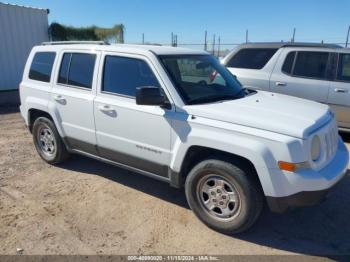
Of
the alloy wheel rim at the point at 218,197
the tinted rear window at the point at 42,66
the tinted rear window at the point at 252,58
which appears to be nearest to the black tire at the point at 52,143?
the tinted rear window at the point at 42,66

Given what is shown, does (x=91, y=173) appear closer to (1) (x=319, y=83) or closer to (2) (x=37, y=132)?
(2) (x=37, y=132)

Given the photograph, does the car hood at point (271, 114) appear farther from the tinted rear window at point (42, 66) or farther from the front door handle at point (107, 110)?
the tinted rear window at point (42, 66)

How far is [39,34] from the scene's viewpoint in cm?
1277

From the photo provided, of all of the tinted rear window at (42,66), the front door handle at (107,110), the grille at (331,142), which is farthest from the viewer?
the tinted rear window at (42,66)

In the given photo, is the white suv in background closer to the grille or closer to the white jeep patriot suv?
the white jeep patriot suv

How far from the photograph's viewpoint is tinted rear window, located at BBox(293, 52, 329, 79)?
271 inches

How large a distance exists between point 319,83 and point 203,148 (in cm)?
420

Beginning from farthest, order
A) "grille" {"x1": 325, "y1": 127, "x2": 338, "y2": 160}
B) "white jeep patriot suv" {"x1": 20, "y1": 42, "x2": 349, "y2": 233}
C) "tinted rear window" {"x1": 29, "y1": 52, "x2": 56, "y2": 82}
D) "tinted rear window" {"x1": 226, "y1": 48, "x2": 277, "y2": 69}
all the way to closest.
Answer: "tinted rear window" {"x1": 226, "y1": 48, "x2": 277, "y2": 69}, "tinted rear window" {"x1": 29, "y1": 52, "x2": 56, "y2": 82}, "grille" {"x1": 325, "y1": 127, "x2": 338, "y2": 160}, "white jeep patriot suv" {"x1": 20, "y1": 42, "x2": 349, "y2": 233}

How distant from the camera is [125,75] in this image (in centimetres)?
427

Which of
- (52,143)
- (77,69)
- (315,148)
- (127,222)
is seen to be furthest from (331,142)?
(52,143)

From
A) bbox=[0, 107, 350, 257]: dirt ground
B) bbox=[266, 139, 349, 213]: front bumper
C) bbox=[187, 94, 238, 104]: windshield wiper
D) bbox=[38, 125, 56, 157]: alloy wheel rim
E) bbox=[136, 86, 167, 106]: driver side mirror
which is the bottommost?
bbox=[0, 107, 350, 257]: dirt ground

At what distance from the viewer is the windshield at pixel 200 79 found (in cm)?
394

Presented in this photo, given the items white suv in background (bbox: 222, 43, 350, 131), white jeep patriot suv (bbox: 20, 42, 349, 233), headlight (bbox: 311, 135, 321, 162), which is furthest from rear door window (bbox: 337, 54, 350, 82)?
headlight (bbox: 311, 135, 321, 162)

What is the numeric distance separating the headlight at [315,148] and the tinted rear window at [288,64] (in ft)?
13.4
